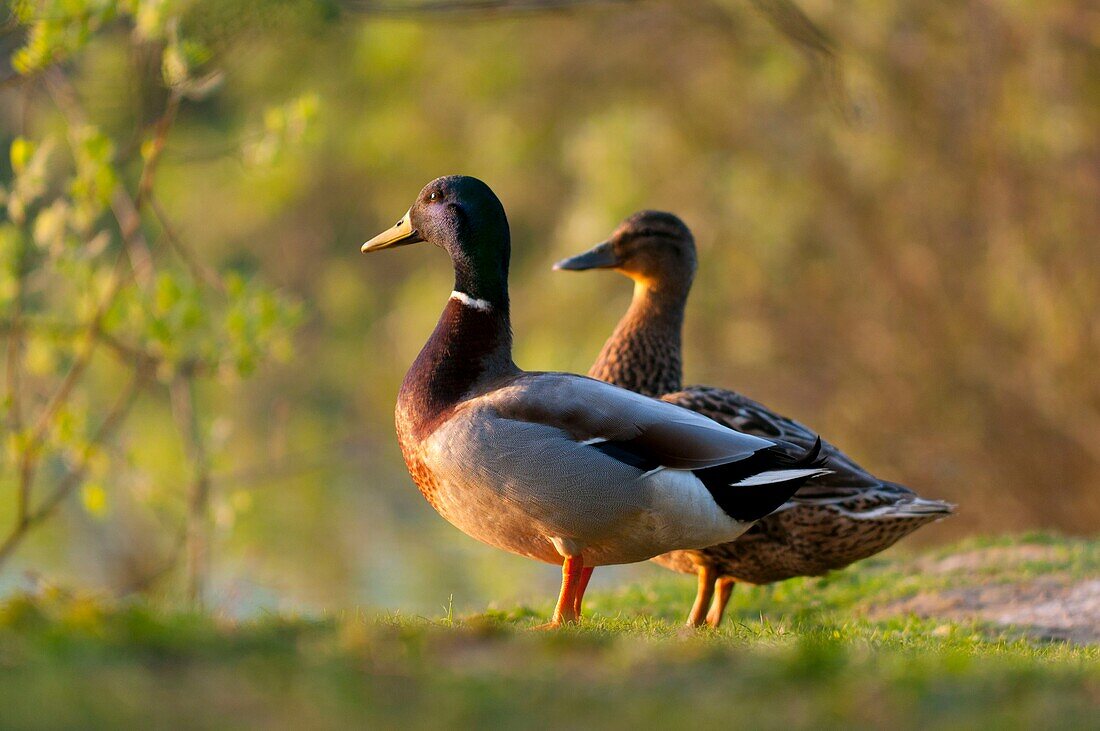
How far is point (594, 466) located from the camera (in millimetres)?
4609

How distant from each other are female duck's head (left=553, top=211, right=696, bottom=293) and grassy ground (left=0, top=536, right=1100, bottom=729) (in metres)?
3.28

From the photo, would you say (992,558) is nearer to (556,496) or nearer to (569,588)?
(569,588)

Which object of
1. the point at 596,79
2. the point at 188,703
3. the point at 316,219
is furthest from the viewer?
the point at 316,219

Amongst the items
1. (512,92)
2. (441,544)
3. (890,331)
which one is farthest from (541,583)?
(512,92)

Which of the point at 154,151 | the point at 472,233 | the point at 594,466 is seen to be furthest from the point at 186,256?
the point at 594,466

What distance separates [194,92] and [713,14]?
738 cm

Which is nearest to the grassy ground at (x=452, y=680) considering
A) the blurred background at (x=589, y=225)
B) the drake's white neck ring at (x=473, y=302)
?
the drake's white neck ring at (x=473, y=302)

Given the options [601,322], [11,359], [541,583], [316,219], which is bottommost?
[541,583]

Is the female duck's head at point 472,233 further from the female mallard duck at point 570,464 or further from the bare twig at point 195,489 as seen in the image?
the bare twig at point 195,489

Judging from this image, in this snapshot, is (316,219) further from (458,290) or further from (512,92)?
(458,290)

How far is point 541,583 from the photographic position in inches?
582

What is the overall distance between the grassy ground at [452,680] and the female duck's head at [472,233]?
1.92 meters

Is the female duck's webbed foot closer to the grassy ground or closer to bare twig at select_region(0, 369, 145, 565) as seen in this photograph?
the grassy ground

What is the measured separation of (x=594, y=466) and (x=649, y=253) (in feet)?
8.14
